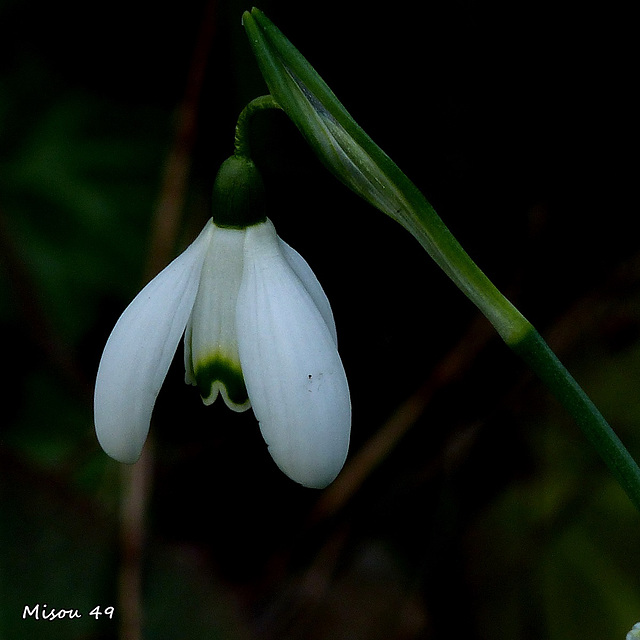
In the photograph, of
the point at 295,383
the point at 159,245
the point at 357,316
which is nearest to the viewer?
the point at 295,383

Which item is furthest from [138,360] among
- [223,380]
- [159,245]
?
[159,245]

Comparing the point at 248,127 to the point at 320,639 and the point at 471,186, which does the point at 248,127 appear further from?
the point at 320,639

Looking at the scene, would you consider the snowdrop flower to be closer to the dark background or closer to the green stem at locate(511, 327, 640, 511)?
the green stem at locate(511, 327, 640, 511)

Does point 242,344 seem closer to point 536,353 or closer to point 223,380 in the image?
point 223,380

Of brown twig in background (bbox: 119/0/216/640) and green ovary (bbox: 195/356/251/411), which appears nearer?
green ovary (bbox: 195/356/251/411)

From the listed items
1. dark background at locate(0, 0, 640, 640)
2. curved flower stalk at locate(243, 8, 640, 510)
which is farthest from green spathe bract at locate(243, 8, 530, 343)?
dark background at locate(0, 0, 640, 640)

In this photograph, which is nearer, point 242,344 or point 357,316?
point 242,344
